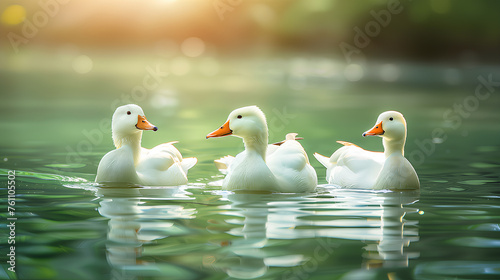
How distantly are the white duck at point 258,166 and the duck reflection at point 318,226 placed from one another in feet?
0.55

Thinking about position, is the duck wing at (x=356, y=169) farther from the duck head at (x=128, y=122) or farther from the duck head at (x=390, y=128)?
the duck head at (x=128, y=122)

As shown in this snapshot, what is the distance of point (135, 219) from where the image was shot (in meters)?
7.64

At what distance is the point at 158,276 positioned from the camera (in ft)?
18.7

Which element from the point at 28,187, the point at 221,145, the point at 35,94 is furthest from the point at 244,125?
the point at 35,94

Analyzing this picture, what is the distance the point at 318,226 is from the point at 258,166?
6.56ft

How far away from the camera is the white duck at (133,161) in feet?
31.4

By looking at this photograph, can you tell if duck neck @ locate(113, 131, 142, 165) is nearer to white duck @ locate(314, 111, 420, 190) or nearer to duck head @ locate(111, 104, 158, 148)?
duck head @ locate(111, 104, 158, 148)

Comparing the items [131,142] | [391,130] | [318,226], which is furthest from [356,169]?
[131,142]

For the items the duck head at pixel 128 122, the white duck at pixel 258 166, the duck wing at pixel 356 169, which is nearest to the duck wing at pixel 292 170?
the white duck at pixel 258 166

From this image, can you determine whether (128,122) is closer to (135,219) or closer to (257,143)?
(257,143)

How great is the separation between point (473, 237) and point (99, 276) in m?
3.46

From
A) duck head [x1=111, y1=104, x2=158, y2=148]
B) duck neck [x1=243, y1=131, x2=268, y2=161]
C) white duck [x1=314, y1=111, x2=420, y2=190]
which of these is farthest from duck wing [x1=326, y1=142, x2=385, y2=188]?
duck head [x1=111, y1=104, x2=158, y2=148]

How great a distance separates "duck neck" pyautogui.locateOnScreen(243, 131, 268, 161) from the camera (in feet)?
30.9

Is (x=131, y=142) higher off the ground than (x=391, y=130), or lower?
lower
